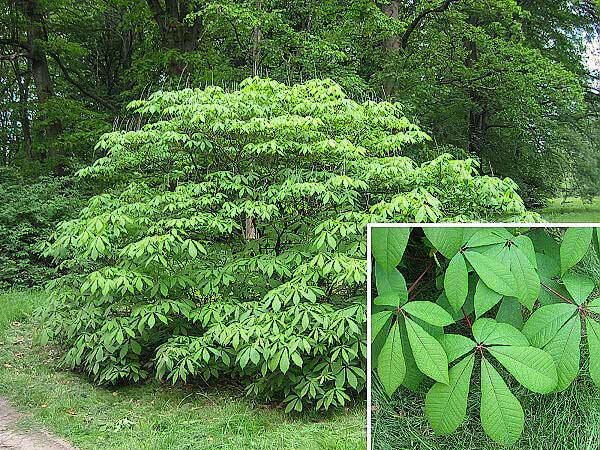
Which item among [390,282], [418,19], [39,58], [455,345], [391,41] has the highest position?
[418,19]

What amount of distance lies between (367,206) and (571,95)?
1001cm

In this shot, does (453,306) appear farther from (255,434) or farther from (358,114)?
(358,114)

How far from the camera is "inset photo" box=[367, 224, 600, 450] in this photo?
1212 mm

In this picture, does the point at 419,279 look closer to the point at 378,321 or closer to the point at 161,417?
the point at 378,321

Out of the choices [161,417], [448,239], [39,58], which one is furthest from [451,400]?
[39,58]

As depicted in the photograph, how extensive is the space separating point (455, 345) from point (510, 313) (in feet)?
0.40

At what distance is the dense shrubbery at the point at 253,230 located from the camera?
424 centimetres

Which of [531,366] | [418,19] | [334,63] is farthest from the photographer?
[418,19]

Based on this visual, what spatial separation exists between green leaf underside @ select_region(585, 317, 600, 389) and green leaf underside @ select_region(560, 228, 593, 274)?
11cm

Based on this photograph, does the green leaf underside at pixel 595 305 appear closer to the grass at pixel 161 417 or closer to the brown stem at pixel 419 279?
the brown stem at pixel 419 279

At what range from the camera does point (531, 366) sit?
1.20 m

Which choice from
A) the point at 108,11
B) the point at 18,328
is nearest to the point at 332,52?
the point at 18,328

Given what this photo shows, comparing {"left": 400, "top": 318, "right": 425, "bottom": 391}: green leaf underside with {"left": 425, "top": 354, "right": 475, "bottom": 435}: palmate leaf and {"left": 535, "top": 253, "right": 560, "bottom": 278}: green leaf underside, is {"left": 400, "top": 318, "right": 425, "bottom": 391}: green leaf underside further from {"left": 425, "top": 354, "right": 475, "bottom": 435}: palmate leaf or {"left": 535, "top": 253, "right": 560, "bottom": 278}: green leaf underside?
{"left": 535, "top": 253, "right": 560, "bottom": 278}: green leaf underside

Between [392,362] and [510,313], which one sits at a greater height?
[510,313]
